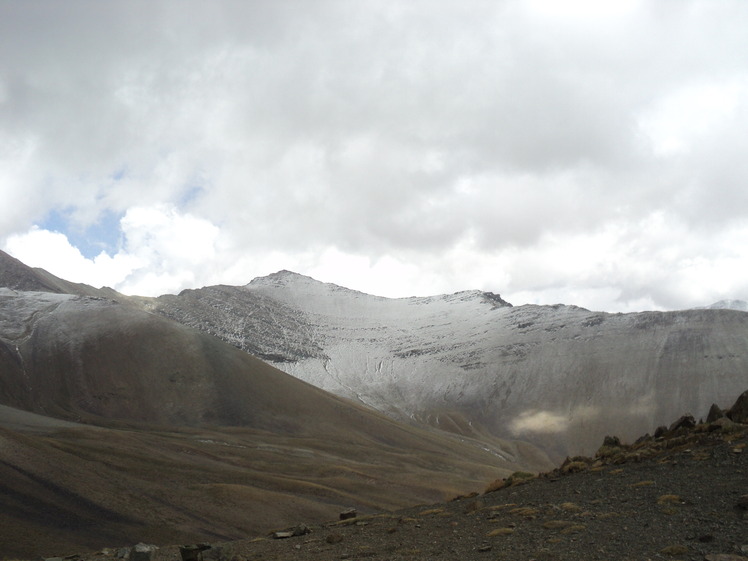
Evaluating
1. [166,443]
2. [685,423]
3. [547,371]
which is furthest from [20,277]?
[685,423]

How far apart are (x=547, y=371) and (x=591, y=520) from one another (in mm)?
160638

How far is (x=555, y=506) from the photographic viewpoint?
658 inches

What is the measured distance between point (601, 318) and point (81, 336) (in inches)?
5282

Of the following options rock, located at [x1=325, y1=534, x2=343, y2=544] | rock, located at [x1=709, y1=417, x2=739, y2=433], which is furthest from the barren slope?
rock, located at [x1=709, y1=417, x2=739, y2=433]

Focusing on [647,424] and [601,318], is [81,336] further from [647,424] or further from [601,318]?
[601,318]

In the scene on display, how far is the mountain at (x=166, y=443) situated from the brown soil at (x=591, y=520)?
98.4 feet

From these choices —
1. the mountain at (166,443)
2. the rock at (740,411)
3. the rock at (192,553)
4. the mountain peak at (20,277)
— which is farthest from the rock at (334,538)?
the mountain peak at (20,277)

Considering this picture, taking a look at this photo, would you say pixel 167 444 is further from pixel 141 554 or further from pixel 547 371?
pixel 547 371

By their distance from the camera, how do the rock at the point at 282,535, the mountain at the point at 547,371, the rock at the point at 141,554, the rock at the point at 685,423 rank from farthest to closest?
1. the mountain at the point at 547,371
2. the rock at the point at 685,423
3. the rock at the point at 282,535
4. the rock at the point at 141,554

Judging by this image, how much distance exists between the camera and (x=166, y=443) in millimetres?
79125

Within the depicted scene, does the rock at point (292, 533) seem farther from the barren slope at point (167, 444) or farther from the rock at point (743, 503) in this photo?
the barren slope at point (167, 444)

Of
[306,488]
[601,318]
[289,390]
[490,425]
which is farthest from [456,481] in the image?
[601,318]

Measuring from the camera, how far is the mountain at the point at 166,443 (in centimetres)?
5091

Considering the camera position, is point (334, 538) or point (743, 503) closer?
point (743, 503)
